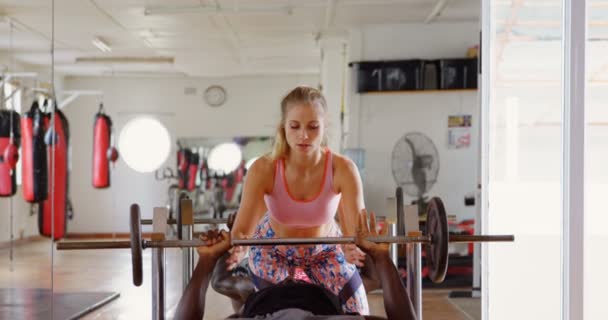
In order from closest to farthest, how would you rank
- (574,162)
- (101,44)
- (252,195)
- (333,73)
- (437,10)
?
(252,195)
(574,162)
(437,10)
(101,44)
(333,73)

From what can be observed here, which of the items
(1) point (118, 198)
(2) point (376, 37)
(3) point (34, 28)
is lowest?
(1) point (118, 198)

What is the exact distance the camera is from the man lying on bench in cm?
144

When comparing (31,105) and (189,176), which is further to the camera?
(189,176)

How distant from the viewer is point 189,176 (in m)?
6.88

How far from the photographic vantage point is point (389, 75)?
5.31 m

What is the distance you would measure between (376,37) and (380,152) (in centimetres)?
107

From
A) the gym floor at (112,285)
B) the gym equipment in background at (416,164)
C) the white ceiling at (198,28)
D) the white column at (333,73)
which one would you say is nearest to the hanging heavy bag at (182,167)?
the white ceiling at (198,28)

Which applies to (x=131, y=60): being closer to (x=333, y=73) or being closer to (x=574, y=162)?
(x=333, y=73)

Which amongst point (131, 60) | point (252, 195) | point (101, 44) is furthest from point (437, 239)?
point (131, 60)

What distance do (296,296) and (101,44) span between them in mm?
4772

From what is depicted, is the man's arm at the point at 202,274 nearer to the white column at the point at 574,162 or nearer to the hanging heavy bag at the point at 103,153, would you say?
the white column at the point at 574,162

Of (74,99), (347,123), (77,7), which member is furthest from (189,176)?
(77,7)

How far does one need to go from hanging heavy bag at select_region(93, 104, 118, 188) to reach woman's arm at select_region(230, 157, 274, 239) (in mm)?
4764

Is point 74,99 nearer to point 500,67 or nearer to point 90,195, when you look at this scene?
point 90,195
